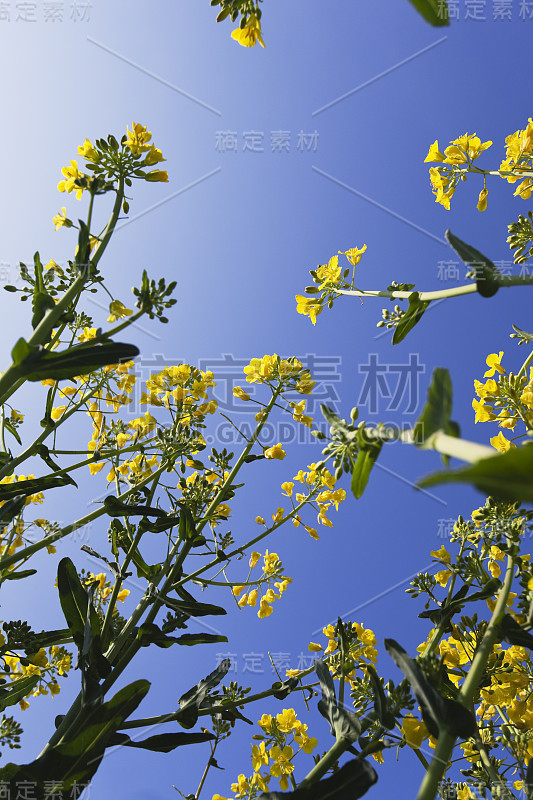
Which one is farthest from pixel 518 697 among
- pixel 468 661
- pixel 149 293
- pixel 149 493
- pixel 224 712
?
pixel 149 293

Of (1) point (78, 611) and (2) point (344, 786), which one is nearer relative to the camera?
(2) point (344, 786)

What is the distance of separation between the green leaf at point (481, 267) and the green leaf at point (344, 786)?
1213mm

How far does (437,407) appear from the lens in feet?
3.14

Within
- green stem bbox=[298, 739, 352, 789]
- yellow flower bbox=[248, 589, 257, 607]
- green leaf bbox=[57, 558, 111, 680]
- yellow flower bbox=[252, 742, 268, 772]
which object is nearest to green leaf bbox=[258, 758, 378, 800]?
green stem bbox=[298, 739, 352, 789]

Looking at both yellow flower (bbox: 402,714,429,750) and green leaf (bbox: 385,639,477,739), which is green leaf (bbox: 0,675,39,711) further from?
green leaf (bbox: 385,639,477,739)

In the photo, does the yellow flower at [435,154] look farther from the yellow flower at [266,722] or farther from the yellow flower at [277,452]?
the yellow flower at [266,722]

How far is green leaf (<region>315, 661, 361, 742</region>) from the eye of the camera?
1383 millimetres

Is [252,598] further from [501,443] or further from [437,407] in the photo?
[437,407]

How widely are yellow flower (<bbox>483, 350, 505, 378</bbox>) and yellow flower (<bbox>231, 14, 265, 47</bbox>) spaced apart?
1.35 metres

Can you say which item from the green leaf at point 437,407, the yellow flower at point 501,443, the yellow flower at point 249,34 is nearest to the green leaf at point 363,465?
the green leaf at point 437,407

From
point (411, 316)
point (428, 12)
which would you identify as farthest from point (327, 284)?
point (428, 12)

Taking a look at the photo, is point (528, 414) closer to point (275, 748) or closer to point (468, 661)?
point (468, 661)

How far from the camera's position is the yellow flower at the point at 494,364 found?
75.7 inches

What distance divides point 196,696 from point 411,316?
1.53m
